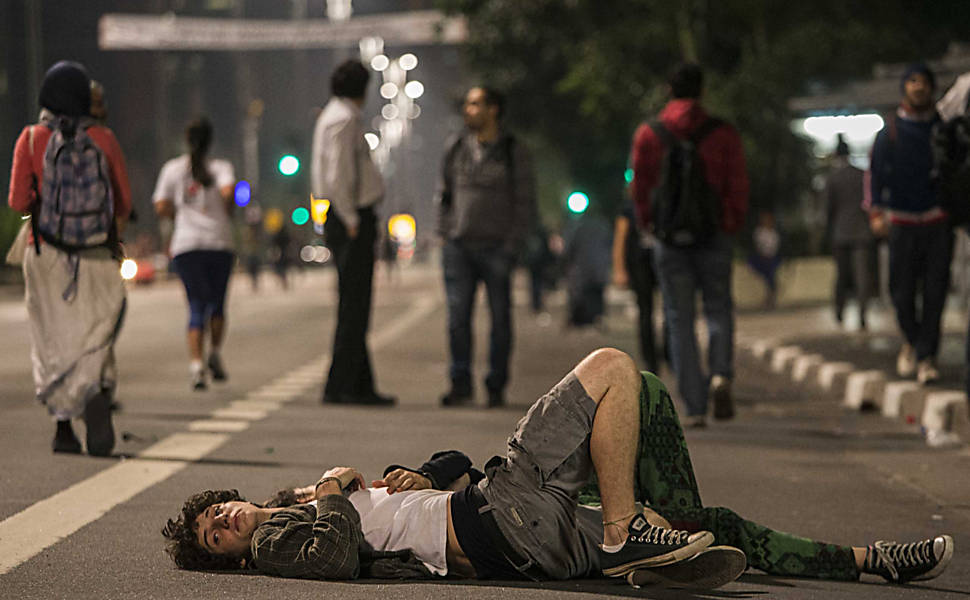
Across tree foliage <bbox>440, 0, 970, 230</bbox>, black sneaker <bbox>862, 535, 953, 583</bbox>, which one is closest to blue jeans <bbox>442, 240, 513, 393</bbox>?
black sneaker <bbox>862, 535, 953, 583</bbox>

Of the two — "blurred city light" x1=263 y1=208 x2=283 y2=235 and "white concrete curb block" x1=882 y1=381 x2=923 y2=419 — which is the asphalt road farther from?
"blurred city light" x1=263 y1=208 x2=283 y2=235

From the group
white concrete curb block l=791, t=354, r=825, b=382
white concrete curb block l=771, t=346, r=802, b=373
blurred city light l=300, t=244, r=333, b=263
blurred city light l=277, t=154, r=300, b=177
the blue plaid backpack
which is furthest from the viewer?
blurred city light l=300, t=244, r=333, b=263

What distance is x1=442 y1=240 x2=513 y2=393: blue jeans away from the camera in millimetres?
11491

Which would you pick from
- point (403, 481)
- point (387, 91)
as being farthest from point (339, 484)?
point (387, 91)

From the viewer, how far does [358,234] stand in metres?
11.6

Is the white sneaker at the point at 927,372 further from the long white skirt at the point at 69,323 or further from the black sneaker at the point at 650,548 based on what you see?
the black sneaker at the point at 650,548

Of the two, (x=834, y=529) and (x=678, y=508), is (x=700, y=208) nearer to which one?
(x=834, y=529)

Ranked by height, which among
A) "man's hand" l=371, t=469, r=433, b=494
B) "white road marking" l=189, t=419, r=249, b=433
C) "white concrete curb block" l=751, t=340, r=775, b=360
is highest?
"man's hand" l=371, t=469, r=433, b=494

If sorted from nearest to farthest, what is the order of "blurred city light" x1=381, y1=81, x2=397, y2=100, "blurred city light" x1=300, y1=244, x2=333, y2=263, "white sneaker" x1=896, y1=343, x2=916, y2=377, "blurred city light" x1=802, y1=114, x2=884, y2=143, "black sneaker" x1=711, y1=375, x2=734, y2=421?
"black sneaker" x1=711, y1=375, x2=734, y2=421
"white sneaker" x1=896, y1=343, x2=916, y2=377
"blurred city light" x1=802, y1=114, x2=884, y2=143
"blurred city light" x1=300, y1=244, x2=333, y2=263
"blurred city light" x1=381, y1=81, x2=397, y2=100

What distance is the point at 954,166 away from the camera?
9.95 meters

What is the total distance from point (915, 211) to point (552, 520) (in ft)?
24.0

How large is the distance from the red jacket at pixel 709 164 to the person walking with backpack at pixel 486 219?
1.42 meters

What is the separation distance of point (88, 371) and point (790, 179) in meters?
22.3

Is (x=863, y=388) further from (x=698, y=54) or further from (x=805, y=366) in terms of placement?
(x=698, y=54)
